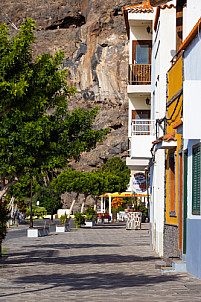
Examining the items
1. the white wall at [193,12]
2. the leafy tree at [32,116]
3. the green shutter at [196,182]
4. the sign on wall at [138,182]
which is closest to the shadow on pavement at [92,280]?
the green shutter at [196,182]

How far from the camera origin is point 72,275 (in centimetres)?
1334

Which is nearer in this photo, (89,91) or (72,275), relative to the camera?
(72,275)

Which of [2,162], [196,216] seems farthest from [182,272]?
[2,162]

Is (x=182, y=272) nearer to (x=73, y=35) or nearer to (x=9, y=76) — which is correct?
(x=9, y=76)

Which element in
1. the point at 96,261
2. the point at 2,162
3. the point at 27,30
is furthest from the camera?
the point at 2,162

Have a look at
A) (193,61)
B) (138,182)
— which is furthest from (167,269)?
(138,182)

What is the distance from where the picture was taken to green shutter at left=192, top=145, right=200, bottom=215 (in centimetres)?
1269

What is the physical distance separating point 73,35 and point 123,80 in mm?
27735

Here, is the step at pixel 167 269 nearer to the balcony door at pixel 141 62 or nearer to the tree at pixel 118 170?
the balcony door at pixel 141 62

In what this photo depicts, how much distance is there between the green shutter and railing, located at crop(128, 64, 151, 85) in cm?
1655

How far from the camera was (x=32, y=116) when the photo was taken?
65.5 ft

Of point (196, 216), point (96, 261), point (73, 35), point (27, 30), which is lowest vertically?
point (96, 261)

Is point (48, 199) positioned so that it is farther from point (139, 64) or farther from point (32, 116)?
point (32, 116)

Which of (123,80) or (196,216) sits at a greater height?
(123,80)
